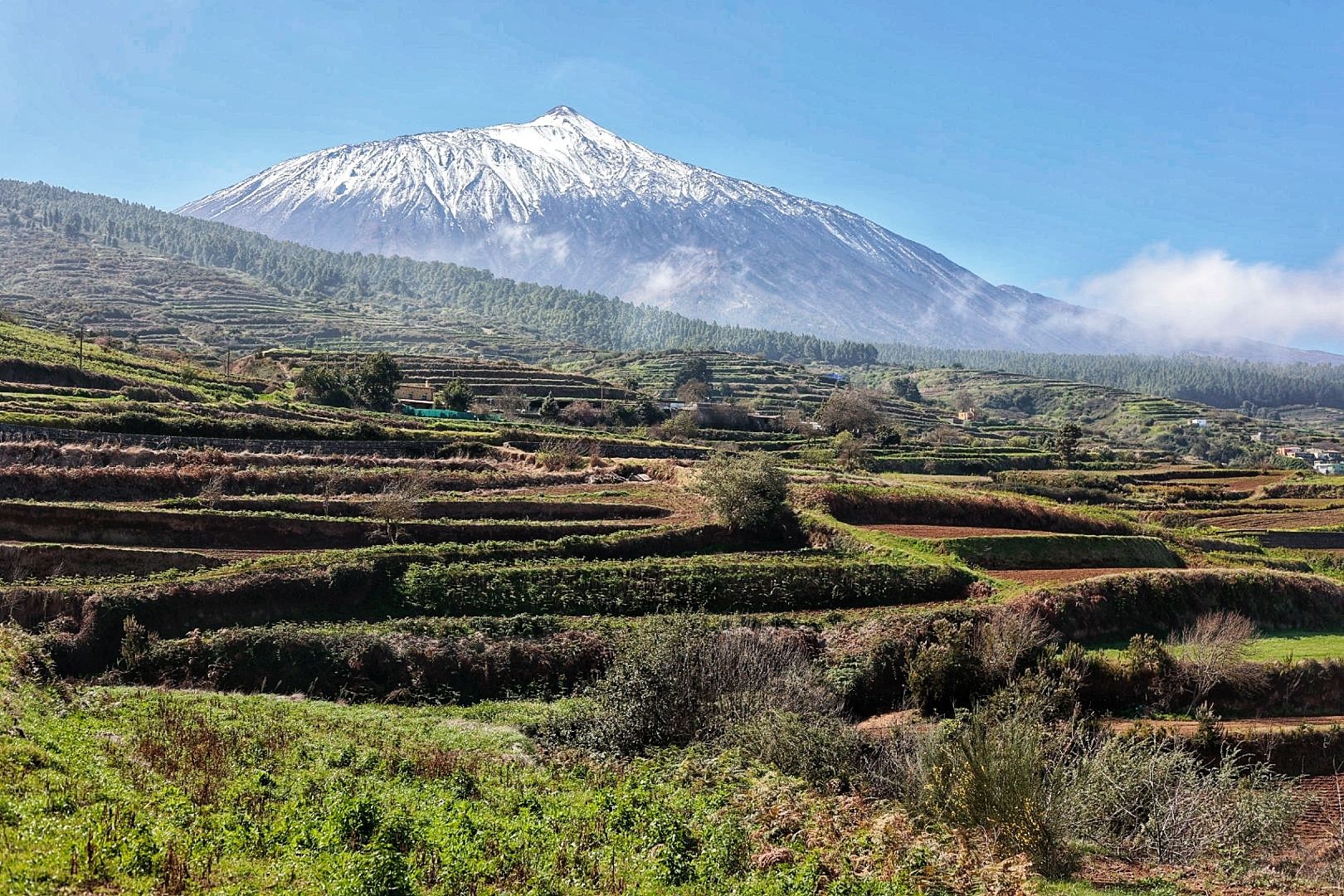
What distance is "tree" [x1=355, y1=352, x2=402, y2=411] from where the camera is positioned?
69000 millimetres

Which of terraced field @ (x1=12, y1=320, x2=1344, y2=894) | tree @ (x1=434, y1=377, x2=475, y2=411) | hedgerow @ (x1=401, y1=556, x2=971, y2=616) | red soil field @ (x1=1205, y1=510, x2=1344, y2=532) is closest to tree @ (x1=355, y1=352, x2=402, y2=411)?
tree @ (x1=434, y1=377, x2=475, y2=411)

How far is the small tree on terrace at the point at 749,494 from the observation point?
35094 millimetres

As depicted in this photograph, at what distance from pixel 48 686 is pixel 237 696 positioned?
400 cm

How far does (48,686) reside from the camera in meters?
17.7

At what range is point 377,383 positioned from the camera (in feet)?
228

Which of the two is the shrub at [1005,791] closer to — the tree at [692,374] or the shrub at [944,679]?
the shrub at [944,679]

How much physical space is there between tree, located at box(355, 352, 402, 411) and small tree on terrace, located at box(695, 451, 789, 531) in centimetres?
4018

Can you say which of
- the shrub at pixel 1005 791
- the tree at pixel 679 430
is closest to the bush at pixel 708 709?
the shrub at pixel 1005 791

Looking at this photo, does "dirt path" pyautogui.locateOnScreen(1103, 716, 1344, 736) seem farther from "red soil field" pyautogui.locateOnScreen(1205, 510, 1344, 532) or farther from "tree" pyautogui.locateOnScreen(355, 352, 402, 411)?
"tree" pyautogui.locateOnScreen(355, 352, 402, 411)

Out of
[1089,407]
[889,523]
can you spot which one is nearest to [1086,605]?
[889,523]

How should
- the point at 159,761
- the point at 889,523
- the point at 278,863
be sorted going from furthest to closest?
the point at 889,523 → the point at 159,761 → the point at 278,863

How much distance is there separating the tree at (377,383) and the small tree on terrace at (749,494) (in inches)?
1582

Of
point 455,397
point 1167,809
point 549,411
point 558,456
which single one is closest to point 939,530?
point 558,456

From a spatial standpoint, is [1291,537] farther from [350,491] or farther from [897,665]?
[350,491]
